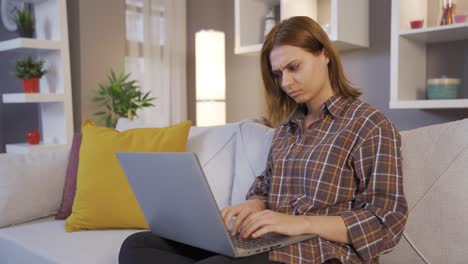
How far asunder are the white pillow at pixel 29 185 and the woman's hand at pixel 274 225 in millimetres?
1087

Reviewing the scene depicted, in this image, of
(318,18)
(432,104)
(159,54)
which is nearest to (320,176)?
(432,104)

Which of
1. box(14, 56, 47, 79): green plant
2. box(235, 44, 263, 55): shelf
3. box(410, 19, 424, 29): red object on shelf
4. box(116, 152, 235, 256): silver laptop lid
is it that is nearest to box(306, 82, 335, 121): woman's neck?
box(116, 152, 235, 256): silver laptop lid

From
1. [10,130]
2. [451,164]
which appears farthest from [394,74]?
[10,130]

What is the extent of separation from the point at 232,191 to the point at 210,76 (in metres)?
1.54

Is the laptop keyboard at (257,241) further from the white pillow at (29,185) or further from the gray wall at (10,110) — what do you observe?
the gray wall at (10,110)

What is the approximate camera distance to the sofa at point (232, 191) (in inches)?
44.8

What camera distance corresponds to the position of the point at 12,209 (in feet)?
5.48

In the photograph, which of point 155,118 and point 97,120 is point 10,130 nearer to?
point 97,120

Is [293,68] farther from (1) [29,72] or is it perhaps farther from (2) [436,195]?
(1) [29,72]

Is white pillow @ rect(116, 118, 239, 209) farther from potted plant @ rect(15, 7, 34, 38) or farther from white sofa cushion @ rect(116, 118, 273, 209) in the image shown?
potted plant @ rect(15, 7, 34, 38)

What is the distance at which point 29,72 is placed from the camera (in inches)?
114

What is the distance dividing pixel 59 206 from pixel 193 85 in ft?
7.15

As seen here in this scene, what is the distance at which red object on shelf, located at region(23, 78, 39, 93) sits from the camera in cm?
290

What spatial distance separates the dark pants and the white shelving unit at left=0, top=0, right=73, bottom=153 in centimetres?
207
